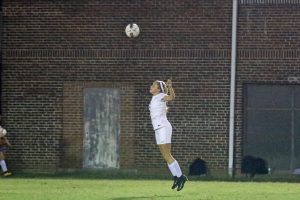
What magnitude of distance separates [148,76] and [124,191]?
7.15 m

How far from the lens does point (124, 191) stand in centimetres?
1525

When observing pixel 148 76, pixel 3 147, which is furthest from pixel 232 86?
pixel 3 147

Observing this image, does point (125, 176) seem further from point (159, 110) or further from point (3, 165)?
point (159, 110)

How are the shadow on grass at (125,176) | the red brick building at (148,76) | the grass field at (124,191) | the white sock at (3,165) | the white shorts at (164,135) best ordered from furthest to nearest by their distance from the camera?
the red brick building at (148,76)
the white sock at (3,165)
the shadow on grass at (125,176)
the white shorts at (164,135)
the grass field at (124,191)

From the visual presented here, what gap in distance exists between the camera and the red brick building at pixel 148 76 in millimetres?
21672

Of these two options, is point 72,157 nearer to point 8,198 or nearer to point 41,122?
point 41,122

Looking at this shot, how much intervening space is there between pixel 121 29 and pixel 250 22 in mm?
3529

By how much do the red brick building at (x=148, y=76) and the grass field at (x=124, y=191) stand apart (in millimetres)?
2918

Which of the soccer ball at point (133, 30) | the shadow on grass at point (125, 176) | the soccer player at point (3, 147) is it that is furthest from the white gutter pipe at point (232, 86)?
the soccer player at point (3, 147)

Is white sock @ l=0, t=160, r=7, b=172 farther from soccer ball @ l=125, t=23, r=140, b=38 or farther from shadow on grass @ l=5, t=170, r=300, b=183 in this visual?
soccer ball @ l=125, t=23, r=140, b=38

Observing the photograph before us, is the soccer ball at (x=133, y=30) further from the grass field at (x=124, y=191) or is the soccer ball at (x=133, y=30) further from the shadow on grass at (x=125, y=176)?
the grass field at (x=124, y=191)

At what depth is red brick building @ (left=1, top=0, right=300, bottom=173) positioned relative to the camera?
21.7 meters

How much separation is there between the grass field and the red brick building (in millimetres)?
2918

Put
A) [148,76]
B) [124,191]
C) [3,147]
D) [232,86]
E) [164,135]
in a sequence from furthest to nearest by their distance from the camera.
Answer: [148,76]
[232,86]
[3,147]
[124,191]
[164,135]
